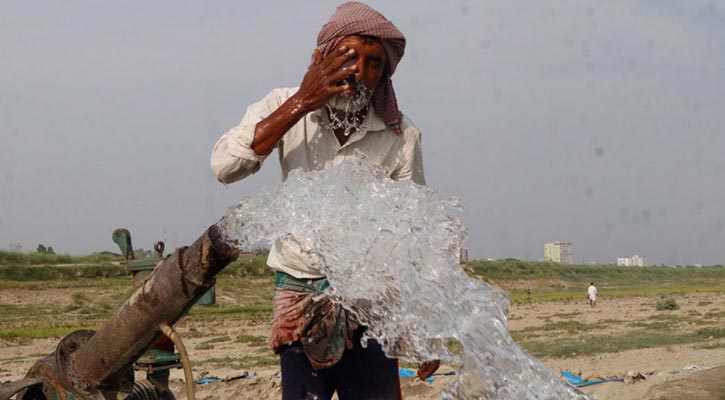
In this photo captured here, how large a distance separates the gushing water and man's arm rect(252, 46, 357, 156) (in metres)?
0.14

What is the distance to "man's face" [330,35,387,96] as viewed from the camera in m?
2.23

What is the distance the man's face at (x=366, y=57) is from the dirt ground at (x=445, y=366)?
314cm

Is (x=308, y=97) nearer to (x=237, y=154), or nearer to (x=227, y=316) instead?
(x=237, y=154)

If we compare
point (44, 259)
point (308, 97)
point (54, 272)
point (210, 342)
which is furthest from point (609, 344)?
point (44, 259)

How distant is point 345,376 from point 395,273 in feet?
1.32

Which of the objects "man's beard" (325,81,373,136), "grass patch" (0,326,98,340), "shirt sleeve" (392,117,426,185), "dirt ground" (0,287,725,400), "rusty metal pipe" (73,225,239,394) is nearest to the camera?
"rusty metal pipe" (73,225,239,394)

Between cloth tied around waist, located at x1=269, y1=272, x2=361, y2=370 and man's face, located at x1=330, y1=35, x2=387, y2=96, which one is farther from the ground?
man's face, located at x1=330, y1=35, x2=387, y2=96

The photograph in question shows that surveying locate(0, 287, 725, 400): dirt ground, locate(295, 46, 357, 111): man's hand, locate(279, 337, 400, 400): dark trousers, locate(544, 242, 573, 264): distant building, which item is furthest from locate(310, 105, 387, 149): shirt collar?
locate(544, 242, 573, 264): distant building

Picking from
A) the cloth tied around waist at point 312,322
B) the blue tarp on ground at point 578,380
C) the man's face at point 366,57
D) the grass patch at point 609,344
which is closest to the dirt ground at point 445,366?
the blue tarp on ground at point 578,380

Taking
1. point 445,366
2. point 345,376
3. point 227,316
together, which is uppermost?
point 345,376

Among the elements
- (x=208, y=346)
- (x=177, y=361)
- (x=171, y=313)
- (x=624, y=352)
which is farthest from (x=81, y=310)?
(x=171, y=313)

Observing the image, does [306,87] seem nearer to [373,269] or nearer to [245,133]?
[245,133]

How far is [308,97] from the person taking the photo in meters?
2.15

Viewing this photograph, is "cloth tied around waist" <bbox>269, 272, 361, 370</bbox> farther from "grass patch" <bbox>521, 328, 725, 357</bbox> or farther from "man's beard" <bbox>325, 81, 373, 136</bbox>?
"grass patch" <bbox>521, 328, 725, 357</bbox>
